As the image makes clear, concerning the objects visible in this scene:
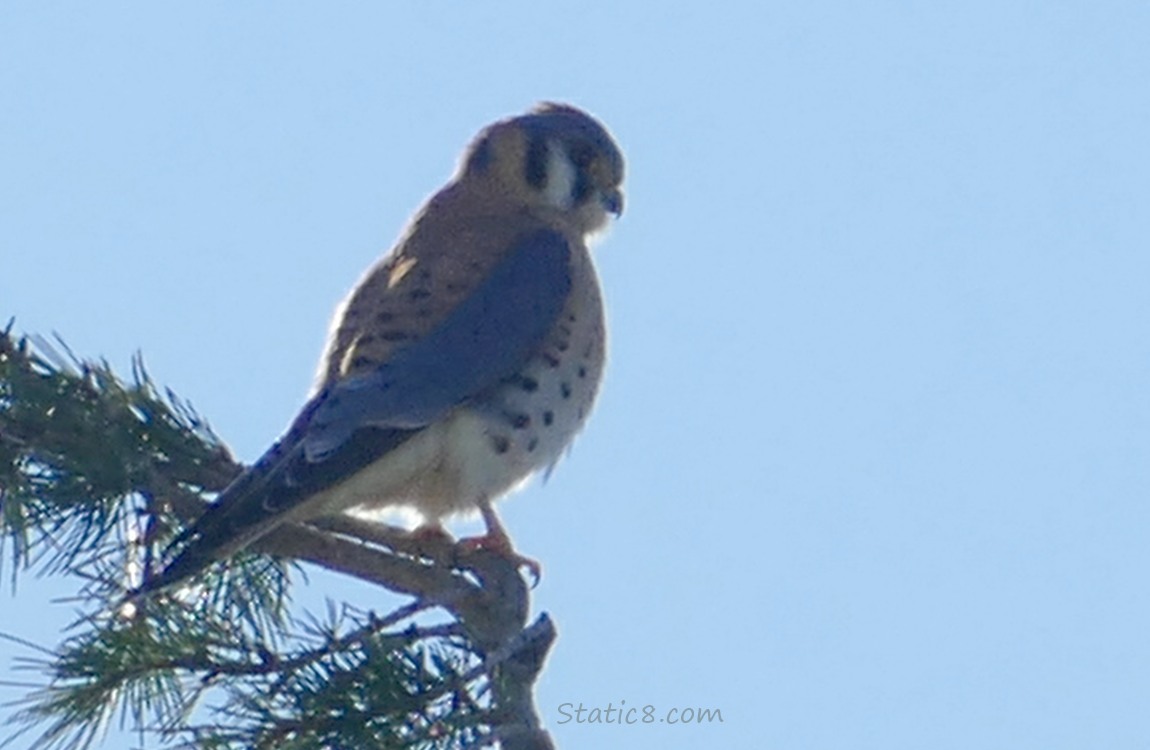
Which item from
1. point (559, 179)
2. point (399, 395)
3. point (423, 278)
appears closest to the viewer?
point (399, 395)

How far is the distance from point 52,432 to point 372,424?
1.10m

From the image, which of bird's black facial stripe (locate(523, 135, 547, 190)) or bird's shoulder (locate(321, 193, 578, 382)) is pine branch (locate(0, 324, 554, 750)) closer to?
bird's shoulder (locate(321, 193, 578, 382))

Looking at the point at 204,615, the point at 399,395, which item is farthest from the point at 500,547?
the point at 204,615

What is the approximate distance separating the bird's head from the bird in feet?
0.38

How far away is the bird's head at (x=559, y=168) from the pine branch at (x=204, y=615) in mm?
2125

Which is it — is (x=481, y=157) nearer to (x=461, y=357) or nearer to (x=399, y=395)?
(x=461, y=357)

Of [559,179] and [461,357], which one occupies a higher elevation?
[559,179]

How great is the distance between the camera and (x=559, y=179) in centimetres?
632

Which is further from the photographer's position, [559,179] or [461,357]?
[559,179]

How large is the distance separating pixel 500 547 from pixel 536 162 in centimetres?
176

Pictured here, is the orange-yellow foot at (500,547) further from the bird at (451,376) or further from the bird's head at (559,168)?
the bird's head at (559,168)

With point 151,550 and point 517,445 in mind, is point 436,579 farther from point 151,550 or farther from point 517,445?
point 517,445

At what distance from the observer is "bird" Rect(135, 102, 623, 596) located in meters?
4.66

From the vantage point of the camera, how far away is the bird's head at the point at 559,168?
6305 millimetres
